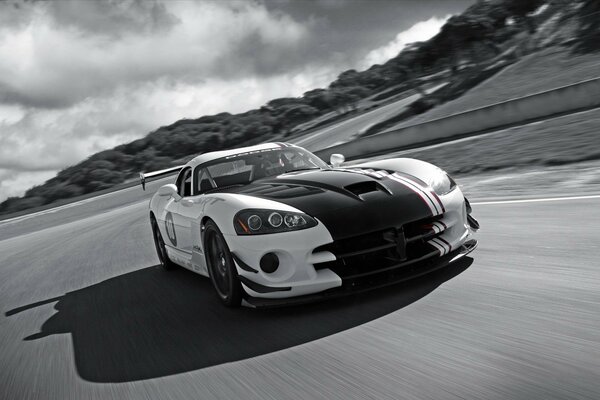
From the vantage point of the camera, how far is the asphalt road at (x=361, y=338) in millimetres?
2604

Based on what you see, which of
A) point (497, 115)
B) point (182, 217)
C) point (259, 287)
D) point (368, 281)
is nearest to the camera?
point (368, 281)

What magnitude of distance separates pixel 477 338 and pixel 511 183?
6.76m

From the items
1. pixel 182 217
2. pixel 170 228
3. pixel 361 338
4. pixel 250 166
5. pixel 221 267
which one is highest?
pixel 250 166

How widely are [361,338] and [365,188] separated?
1.21 m

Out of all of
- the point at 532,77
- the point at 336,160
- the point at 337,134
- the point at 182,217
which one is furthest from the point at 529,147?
the point at 337,134

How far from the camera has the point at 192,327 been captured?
414 centimetres

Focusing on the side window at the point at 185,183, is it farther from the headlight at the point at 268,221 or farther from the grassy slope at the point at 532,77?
the grassy slope at the point at 532,77

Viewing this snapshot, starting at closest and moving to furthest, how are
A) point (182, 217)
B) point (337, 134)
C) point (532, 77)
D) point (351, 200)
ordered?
point (351, 200) < point (182, 217) < point (532, 77) < point (337, 134)

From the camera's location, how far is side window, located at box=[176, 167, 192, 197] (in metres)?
5.67

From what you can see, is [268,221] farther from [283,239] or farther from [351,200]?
[351,200]

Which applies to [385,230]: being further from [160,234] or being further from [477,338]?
[160,234]

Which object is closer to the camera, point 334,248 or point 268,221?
point 334,248

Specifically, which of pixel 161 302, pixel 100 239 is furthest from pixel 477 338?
pixel 100 239

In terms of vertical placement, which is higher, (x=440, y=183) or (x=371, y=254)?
(x=440, y=183)
